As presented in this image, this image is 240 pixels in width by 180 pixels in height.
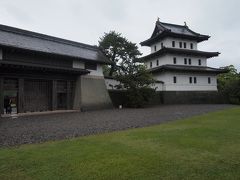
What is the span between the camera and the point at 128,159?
4.98 m

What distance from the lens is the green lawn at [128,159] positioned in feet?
13.5

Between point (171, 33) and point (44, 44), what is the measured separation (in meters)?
17.7

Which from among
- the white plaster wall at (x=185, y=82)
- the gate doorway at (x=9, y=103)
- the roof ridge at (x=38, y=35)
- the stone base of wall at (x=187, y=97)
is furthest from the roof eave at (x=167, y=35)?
the gate doorway at (x=9, y=103)

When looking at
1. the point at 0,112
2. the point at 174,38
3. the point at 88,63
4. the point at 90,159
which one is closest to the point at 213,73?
the point at 174,38

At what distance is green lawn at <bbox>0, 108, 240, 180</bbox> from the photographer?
4.12m

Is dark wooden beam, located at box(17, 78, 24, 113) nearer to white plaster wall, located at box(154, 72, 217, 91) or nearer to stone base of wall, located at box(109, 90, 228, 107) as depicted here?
stone base of wall, located at box(109, 90, 228, 107)

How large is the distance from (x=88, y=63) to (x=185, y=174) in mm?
18711

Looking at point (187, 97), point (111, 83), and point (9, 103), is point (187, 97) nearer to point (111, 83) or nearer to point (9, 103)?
point (111, 83)

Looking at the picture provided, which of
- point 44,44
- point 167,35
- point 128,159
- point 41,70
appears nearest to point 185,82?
point 167,35

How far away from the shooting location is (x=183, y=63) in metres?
31.8

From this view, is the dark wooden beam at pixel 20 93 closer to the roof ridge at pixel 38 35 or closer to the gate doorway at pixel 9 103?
the gate doorway at pixel 9 103

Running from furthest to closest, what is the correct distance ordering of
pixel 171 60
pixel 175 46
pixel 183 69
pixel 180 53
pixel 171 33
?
pixel 175 46 → pixel 180 53 → pixel 171 60 → pixel 171 33 → pixel 183 69

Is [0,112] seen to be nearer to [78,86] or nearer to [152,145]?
[78,86]

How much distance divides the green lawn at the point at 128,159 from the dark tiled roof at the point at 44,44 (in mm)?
12270
